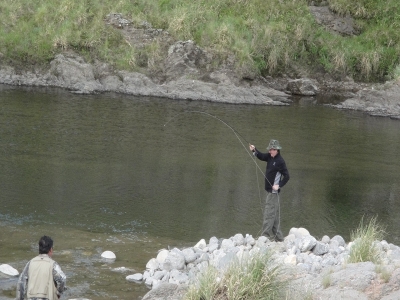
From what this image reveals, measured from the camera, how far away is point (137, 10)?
3272cm

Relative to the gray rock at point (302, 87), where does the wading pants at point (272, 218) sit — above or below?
below

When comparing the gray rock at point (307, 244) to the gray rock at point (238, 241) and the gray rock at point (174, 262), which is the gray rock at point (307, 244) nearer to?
the gray rock at point (238, 241)

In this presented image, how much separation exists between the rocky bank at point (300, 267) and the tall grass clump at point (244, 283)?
195 mm

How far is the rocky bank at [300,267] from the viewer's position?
775 centimetres

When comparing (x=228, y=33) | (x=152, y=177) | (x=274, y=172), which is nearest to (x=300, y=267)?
(x=274, y=172)

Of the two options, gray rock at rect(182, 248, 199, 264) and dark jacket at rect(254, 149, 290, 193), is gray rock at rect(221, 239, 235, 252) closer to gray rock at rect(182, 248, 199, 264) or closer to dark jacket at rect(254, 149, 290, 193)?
gray rock at rect(182, 248, 199, 264)

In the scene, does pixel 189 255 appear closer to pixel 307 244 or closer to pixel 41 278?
pixel 307 244

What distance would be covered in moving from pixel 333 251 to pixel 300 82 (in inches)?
848

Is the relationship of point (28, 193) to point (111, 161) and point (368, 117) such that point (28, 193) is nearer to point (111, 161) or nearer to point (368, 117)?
point (111, 161)

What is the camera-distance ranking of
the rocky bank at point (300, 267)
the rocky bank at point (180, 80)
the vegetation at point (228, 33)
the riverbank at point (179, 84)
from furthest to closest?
the vegetation at point (228, 33)
the rocky bank at point (180, 80)
the riverbank at point (179, 84)
the rocky bank at point (300, 267)

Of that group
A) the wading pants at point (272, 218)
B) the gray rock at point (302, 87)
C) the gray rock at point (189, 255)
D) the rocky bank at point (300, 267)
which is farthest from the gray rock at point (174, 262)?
the gray rock at point (302, 87)

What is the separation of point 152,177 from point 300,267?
306 inches

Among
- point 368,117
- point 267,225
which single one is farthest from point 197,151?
point 368,117

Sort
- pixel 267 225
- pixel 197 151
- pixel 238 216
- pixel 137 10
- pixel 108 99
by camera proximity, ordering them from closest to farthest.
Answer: pixel 267 225 < pixel 238 216 < pixel 197 151 < pixel 108 99 < pixel 137 10
